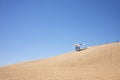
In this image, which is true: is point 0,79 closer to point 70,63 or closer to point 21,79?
point 21,79

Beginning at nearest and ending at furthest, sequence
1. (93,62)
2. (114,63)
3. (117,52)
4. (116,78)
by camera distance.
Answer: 1. (116,78)
2. (114,63)
3. (93,62)
4. (117,52)

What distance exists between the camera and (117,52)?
32.2m

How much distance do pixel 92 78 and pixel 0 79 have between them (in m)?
9.11

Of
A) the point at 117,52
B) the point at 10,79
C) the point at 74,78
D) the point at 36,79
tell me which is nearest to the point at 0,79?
the point at 10,79

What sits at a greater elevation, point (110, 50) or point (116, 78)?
point (110, 50)

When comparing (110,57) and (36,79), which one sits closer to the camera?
(36,79)

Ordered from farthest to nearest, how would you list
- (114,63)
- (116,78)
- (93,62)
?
1. (93,62)
2. (114,63)
3. (116,78)

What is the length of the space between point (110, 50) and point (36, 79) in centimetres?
1923

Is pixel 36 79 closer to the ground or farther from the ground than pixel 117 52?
closer to the ground

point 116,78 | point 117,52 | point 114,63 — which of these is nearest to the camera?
point 116,78

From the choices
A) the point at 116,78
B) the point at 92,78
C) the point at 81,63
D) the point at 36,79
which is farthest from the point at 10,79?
the point at 81,63

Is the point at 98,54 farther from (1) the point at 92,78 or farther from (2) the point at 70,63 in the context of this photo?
(1) the point at 92,78

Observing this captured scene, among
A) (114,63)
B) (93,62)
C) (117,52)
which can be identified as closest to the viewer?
(114,63)

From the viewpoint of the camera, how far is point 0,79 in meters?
18.9
